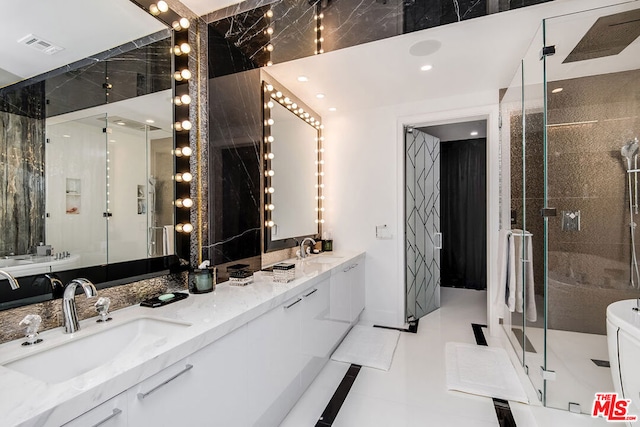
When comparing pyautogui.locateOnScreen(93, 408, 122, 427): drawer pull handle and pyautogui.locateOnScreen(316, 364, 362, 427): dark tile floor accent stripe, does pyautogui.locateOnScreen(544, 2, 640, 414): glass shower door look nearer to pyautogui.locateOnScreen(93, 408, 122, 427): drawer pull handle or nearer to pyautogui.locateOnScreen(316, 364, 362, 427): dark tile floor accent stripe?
pyautogui.locateOnScreen(316, 364, 362, 427): dark tile floor accent stripe

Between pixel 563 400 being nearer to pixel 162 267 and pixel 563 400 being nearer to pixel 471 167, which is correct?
pixel 162 267

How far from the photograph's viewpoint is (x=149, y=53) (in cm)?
161

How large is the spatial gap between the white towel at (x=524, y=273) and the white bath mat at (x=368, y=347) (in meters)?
1.14

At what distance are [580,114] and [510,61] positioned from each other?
2.70 ft

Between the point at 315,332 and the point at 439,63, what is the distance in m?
2.30

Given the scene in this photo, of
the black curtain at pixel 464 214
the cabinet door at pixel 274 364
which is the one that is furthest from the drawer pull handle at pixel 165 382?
the black curtain at pixel 464 214

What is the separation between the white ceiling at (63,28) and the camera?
1095 millimetres

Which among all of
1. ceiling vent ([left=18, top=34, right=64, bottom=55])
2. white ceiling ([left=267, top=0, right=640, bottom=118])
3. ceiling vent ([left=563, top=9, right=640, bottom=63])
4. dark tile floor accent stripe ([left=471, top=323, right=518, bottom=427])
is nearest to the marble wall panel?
ceiling vent ([left=18, top=34, right=64, bottom=55])

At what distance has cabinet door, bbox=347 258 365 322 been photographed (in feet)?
9.68

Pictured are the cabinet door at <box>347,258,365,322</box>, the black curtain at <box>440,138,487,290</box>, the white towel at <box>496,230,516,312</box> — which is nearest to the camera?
the white towel at <box>496,230,516,312</box>

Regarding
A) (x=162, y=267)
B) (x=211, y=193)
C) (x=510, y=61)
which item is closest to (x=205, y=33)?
(x=211, y=193)

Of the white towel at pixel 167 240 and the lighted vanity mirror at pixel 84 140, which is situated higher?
the lighted vanity mirror at pixel 84 140

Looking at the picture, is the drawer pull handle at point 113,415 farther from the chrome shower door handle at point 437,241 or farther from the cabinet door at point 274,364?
the chrome shower door handle at point 437,241

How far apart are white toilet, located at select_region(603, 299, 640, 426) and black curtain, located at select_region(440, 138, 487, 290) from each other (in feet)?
8.32
